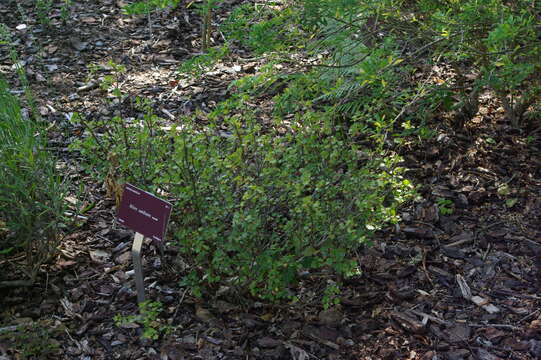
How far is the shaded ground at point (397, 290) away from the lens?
2592 millimetres

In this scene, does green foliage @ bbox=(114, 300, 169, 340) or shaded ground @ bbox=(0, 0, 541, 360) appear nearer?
green foliage @ bbox=(114, 300, 169, 340)

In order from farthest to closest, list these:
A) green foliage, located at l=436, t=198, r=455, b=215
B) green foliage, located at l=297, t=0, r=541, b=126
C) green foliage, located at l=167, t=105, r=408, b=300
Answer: green foliage, located at l=436, t=198, r=455, b=215, green foliage, located at l=297, t=0, r=541, b=126, green foliage, located at l=167, t=105, r=408, b=300

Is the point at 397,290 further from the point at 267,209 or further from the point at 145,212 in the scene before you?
the point at 145,212

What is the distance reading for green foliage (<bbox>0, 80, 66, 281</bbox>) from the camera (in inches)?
105

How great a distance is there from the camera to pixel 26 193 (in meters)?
2.68

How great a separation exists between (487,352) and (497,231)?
82 cm

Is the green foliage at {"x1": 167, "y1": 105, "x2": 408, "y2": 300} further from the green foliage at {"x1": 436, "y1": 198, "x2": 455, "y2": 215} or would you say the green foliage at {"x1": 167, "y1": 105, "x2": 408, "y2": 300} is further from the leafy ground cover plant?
the green foliage at {"x1": 436, "y1": 198, "x2": 455, "y2": 215}

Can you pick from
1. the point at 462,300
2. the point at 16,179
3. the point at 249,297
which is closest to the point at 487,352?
the point at 462,300

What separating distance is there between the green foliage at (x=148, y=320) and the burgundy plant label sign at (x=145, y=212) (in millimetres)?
287

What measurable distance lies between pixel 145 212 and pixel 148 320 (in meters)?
0.45

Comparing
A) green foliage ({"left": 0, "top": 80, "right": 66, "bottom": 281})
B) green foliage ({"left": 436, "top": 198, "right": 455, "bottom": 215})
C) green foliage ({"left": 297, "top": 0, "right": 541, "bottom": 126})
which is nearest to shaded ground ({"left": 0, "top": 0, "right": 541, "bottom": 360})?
green foliage ({"left": 436, "top": 198, "right": 455, "bottom": 215})

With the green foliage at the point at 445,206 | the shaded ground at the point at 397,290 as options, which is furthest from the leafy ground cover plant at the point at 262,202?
the green foliage at the point at 445,206

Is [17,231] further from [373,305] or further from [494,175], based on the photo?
[494,175]

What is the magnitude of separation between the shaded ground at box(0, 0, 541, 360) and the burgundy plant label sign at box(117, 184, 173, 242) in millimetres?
412
